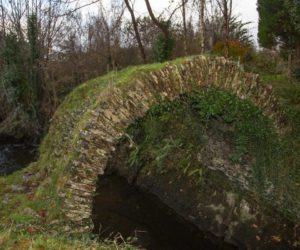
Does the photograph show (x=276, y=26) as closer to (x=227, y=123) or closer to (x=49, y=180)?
(x=227, y=123)

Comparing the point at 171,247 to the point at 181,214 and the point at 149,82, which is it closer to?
the point at 181,214

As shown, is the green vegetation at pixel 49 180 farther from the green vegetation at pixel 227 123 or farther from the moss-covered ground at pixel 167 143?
the green vegetation at pixel 227 123

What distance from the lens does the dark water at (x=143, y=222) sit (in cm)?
1172

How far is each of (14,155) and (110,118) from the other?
13.0 metres

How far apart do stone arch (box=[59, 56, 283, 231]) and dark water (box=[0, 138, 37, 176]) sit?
10.4 metres

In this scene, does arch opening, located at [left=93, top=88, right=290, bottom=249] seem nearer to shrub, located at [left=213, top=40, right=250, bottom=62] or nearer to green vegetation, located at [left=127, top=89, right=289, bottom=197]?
green vegetation, located at [left=127, top=89, right=289, bottom=197]

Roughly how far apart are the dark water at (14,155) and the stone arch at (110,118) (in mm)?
10399

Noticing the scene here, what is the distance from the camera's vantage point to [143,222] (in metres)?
13.0

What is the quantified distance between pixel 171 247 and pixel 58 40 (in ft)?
51.7

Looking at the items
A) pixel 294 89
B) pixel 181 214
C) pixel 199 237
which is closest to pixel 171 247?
pixel 199 237

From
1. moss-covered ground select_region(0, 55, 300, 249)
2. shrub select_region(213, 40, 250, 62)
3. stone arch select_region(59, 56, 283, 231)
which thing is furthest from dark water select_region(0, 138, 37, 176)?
stone arch select_region(59, 56, 283, 231)

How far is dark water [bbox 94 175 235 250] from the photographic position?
1172cm

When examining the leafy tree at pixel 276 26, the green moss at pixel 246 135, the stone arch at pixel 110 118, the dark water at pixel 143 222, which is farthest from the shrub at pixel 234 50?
the stone arch at pixel 110 118

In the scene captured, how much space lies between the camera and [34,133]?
2216 cm
